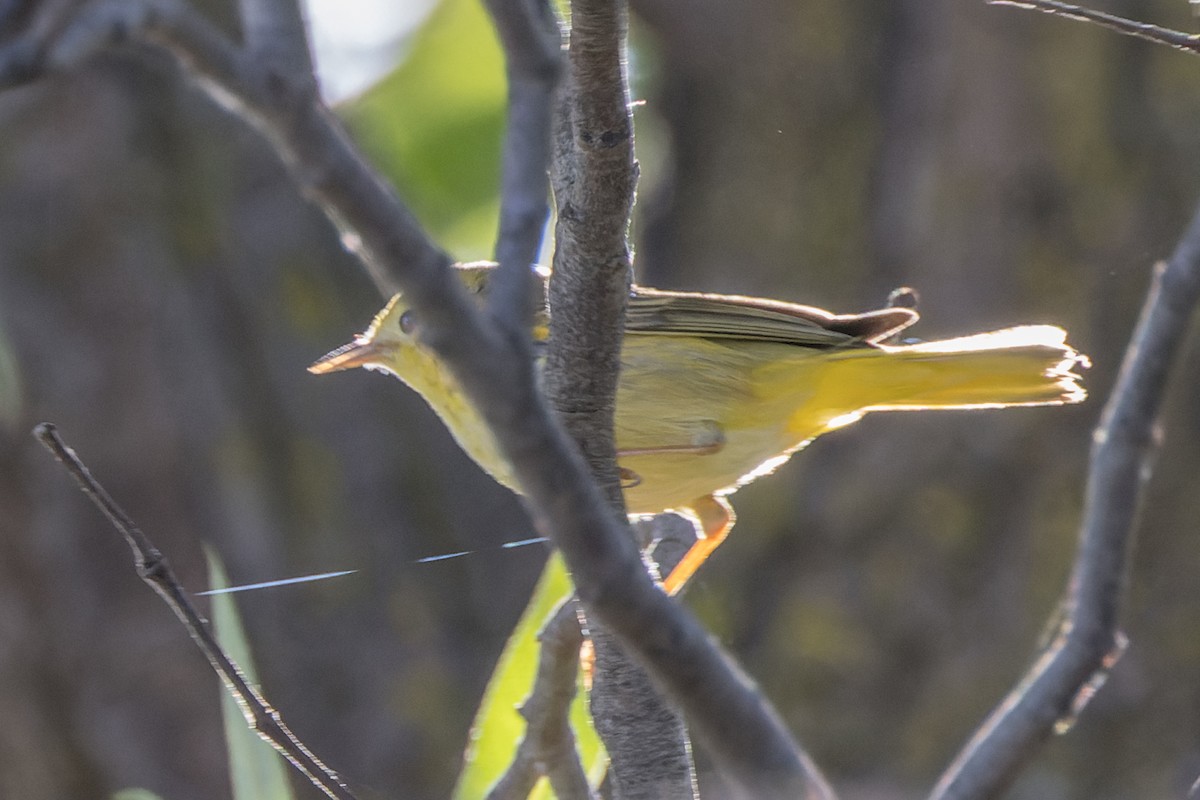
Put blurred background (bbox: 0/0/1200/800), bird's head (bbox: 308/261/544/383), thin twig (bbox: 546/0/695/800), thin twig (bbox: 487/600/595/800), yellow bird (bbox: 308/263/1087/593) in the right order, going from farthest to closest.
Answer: blurred background (bbox: 0/0/1200/800) < bird's head (bbox: 308/261/544/383) < yellow bird (bbox: 308/263/1087/593) < thin twig (bbox: 487/600/595/800) < thin twig (bbox: 546/0/695/800)

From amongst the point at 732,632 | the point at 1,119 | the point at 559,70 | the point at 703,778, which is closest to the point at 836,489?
the point at 732,632

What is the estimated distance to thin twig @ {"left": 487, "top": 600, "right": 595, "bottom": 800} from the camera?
1895 millimetres

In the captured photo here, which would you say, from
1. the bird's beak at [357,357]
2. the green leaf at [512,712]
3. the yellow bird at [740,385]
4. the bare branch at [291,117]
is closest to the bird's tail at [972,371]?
the yellow bird at [740,385]

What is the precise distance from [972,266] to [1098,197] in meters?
0.46

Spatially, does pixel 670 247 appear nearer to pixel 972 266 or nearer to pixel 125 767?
pixel 972 266

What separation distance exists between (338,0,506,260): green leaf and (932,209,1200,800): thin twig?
2.90m

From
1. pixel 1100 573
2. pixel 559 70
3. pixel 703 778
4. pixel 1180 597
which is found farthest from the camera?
pixel 1180 597

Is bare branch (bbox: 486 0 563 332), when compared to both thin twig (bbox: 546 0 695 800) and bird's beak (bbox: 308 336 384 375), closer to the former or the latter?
thin twig (bbox: 546 0 695 800)

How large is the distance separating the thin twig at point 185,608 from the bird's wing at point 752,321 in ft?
4.25

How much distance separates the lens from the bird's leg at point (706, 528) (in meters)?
2.76

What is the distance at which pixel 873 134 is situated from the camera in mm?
4707

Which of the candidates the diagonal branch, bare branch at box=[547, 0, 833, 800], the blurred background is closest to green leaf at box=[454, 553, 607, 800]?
bare branch at box=[547, 0, 833, 800]

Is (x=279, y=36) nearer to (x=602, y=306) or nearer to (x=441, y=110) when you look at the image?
(x=602, y=306)

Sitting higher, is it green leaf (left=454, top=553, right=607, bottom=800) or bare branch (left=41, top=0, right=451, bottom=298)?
bare branch (left=41, top=0, right=451, bottom=298)
